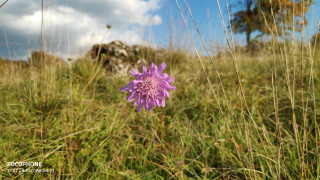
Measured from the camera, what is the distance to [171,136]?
5.87ft

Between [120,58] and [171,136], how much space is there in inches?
132

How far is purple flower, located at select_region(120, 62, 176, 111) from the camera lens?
885 mm

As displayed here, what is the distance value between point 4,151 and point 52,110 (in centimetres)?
66

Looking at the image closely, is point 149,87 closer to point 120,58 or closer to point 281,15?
point 281,15

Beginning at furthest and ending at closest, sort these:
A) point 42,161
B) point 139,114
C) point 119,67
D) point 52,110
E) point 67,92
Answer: point 119,67, point 67,92, point 139,114, point 52,110, point 42,161

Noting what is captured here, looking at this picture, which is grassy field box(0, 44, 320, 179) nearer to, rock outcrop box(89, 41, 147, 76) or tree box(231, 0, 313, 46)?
tree box(231, 0, 313, 46)

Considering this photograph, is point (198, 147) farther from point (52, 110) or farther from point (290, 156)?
point (52, 110)

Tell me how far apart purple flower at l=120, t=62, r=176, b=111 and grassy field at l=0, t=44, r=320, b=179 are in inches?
12.5

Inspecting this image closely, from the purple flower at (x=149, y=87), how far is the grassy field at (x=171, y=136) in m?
0.32

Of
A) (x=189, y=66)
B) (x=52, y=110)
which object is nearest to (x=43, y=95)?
(x=52, y=110)

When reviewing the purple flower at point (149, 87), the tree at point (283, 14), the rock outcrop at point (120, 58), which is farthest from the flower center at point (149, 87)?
the rock outcrop at point (120, 58)

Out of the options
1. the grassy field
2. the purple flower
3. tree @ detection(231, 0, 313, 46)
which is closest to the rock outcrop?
the grassy field

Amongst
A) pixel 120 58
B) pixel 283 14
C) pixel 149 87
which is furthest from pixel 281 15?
pixel 120 58

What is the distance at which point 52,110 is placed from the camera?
2043mm
